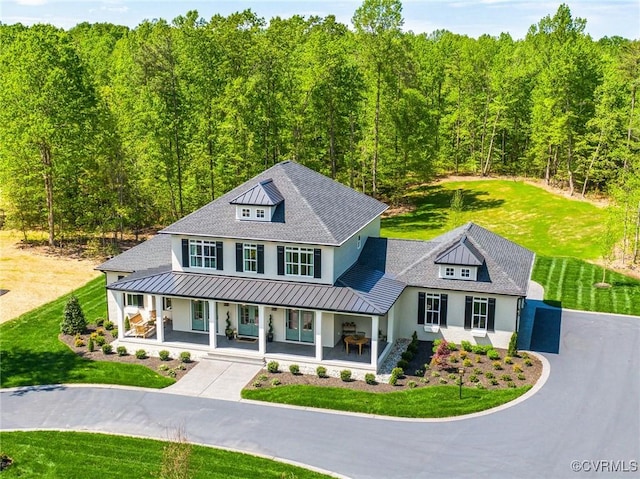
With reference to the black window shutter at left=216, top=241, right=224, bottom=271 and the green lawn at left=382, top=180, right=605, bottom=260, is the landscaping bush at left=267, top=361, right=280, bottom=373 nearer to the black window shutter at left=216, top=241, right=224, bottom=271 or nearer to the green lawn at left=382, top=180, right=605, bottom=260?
the black window shutter at left=216, top=241, right=224, bottom=271

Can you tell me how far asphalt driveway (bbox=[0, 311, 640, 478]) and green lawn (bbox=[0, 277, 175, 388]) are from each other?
1049mm

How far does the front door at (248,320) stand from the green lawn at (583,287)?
747 inches

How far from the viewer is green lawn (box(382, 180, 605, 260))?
5428cm

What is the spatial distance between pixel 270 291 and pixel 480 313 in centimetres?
1088

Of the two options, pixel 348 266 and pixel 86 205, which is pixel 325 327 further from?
pixel 86 205

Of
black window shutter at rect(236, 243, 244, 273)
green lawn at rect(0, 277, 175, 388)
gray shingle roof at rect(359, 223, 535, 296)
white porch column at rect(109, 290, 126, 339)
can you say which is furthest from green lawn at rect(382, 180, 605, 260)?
green lawn at rect(0, 277, 175, 388)

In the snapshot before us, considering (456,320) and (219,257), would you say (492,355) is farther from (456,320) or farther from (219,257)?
(219,257)

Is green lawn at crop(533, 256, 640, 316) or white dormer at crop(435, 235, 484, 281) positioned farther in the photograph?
green lawn at crop(533, 256, 640, 316)

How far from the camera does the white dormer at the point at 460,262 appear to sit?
1303 inches

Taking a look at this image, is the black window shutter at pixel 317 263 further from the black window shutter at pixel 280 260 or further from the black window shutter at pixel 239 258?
the black window shutter at pixel 239 258

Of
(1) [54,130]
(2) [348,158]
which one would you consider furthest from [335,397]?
(2) [348,158]

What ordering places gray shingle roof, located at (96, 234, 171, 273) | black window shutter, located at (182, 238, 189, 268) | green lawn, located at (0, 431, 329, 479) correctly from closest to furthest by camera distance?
green lawn, located at (0, 431, 329, 479) → black window shutter, located at (182, 238, 189, 268) → gray shingle roof, located at (96, 234, 171, 273)

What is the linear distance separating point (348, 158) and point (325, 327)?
113 ft

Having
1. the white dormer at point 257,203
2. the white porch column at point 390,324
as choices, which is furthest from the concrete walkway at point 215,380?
the white dormer at point 257,203
